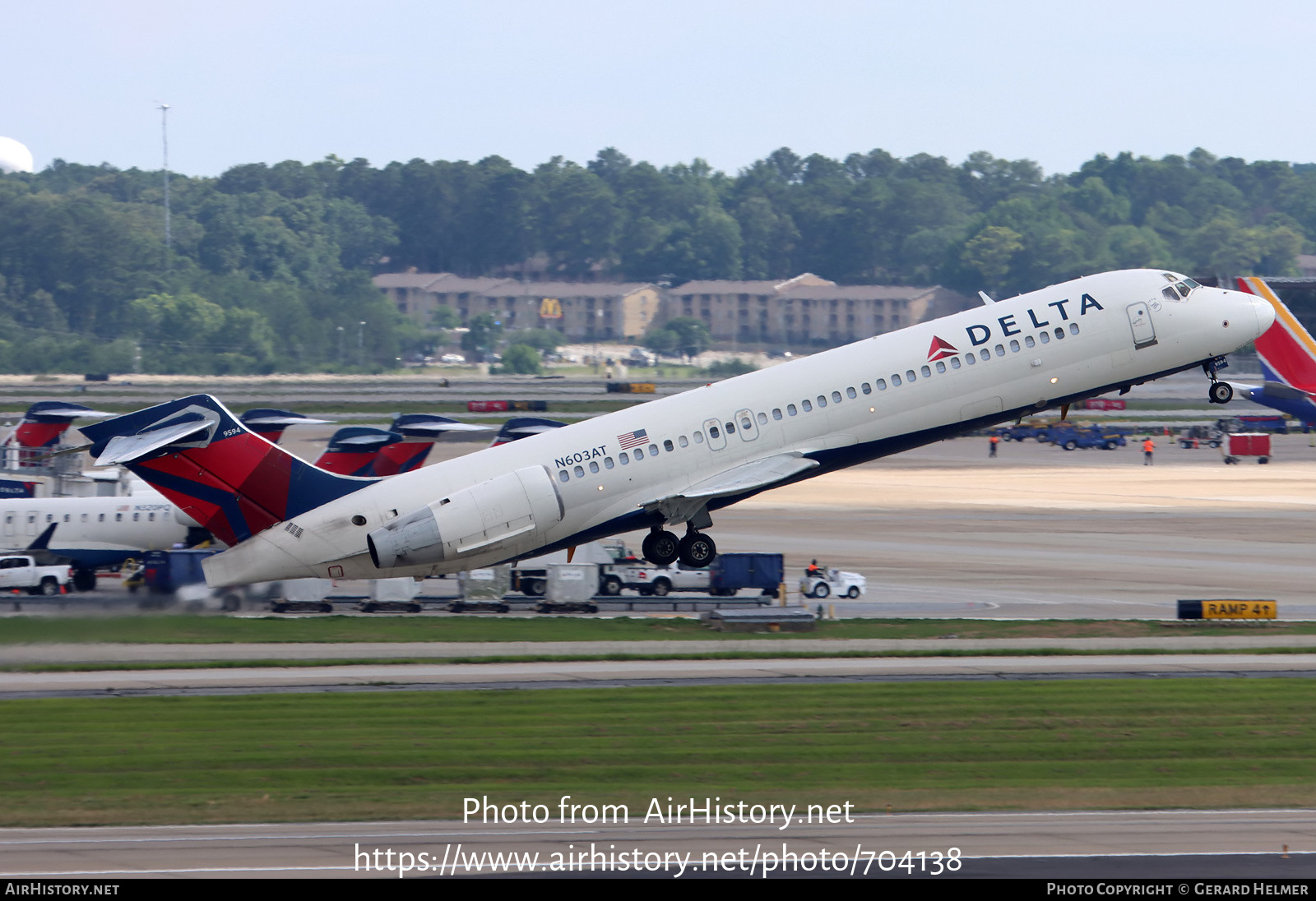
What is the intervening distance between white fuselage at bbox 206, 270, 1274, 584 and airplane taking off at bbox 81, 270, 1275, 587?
0.05 meters

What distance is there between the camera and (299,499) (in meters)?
45.5

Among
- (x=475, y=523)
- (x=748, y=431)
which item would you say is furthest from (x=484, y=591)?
(x=748, y=431)

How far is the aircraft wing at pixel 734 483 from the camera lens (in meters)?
45.5

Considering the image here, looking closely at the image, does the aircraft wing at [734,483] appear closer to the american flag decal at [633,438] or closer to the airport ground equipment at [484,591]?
the american flag decal at [633,438]

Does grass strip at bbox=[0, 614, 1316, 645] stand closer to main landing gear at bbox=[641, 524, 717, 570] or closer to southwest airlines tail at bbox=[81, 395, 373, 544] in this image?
main landing gear at bbox=[641, 524, 717, 570]

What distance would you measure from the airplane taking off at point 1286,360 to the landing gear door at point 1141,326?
4541 centimetres

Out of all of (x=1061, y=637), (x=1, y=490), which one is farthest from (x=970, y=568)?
(x=1, y=490)

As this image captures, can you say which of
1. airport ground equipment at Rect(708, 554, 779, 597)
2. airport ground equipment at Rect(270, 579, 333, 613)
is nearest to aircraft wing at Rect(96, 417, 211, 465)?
airport ground equipment at Rect(270, 579, 333, 613)

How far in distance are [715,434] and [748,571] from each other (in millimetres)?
16788

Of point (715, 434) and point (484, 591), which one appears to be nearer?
point (715, 434)

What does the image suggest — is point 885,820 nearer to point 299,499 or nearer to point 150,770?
point 150,770

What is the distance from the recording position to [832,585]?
64.6 metres

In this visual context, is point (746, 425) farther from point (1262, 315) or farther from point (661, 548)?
point (1262, 315)

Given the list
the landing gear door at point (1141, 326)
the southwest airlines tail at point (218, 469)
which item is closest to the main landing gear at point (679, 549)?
the southwest airlines tail at point (218, 469)
